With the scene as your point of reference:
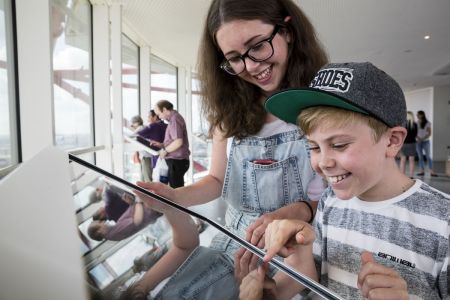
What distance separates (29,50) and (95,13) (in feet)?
6.70

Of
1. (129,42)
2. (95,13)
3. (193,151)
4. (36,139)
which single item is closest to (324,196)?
(36,139)

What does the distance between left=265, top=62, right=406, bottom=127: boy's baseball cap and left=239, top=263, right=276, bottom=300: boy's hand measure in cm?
45

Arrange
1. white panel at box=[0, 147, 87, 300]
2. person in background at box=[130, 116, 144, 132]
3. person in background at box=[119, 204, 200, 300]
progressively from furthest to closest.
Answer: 1. person in background at box=[130, 116, 144, 132]
2. person in background at box=[119, 204, 200, 300]
3. white panel at box=[0, 147, 87, 300]

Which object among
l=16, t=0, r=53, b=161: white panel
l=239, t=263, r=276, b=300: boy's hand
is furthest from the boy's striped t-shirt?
l=16, t=0, r=53, b=161: white panel

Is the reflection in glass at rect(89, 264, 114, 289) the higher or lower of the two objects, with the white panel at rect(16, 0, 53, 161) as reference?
lower

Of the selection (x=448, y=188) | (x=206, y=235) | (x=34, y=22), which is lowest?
(x=448, y=188)

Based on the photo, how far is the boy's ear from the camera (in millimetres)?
820

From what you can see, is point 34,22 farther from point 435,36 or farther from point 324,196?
point 435,36

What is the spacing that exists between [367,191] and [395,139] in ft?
0.50

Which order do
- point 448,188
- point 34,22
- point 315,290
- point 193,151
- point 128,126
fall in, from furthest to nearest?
1. point 193,151
2. point 448,188
3. point 128,126
4. point 34,22
5. point 315,290

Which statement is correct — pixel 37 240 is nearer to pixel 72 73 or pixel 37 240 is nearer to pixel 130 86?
pixel 72 73

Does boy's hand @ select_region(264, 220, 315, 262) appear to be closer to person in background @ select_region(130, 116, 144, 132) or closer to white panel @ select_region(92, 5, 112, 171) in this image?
white panel @ select_region(92, 5, 112, 171)

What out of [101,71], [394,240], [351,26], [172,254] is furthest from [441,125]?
[172,254]

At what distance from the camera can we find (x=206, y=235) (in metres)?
0.55
